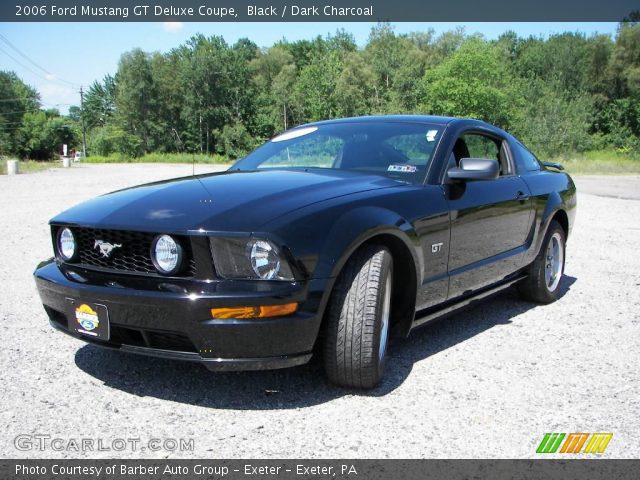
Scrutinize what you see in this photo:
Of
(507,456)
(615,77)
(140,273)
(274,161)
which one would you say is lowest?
(507,456)

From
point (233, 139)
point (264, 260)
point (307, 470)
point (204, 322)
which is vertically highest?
point (233, 139)

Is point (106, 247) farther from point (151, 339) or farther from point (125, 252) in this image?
point (151, 339)

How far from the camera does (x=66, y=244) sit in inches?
114

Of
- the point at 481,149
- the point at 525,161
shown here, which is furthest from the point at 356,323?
the point at 525,161

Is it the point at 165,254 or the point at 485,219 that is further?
the point at 485,219

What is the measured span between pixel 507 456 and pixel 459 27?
239 feet

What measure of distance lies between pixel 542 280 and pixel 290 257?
116 inches

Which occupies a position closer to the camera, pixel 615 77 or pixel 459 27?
pixel 615 77

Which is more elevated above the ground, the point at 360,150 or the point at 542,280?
the point at 360,150

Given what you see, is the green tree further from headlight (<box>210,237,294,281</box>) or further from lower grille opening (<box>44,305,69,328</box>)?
headlight (<box>210,237,294,281</box>)

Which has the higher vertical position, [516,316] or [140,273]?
[140,273]

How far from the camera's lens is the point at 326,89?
58.7 metres

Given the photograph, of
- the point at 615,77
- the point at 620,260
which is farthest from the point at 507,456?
the point at 615,77

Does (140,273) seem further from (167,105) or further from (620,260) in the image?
(167,105)
